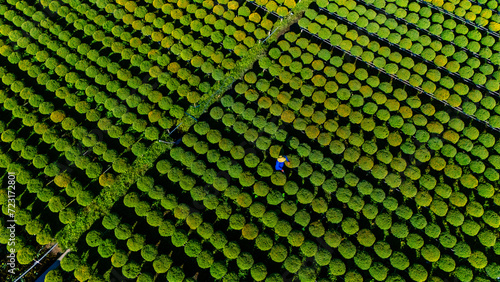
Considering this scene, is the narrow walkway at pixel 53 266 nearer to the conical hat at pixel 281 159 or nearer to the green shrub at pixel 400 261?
the conical hat at pixel 281 159

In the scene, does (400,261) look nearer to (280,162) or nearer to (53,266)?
(280,162)

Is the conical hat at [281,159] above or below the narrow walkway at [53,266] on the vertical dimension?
above

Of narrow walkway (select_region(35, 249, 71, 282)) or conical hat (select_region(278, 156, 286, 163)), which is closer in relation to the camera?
narrow walkway (select_region(35, 249, 71, 282))

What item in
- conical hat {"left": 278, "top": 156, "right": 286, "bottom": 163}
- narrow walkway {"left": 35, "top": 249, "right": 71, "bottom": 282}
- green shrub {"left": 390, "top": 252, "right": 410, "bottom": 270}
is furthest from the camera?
conical hat {"left": 278, "top": 156, "right": 286, "bottom": 163}

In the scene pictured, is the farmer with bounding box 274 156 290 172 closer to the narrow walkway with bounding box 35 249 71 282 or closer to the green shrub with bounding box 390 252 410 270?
the green shrub with bounding box 390 252 410 270

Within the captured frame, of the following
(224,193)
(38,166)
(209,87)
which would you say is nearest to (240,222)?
(224,193)

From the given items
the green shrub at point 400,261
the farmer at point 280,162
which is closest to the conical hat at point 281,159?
the farmer at point 280,162

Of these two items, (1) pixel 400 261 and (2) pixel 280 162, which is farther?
(2) pixel 280 162

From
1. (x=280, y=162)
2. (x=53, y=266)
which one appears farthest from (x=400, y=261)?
(x=53, y=266)

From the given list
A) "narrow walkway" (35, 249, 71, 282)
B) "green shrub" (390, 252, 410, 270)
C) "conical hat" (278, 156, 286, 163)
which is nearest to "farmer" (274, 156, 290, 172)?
"conical hat" (278, 156, 286, 163)

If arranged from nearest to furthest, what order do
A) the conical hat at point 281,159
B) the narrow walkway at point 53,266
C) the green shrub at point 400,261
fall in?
1. the green shrub at point 400,261
2. the narrow walkway at point 53,266
3. the conical hat at point 281,159


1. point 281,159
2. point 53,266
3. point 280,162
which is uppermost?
point 281,159
